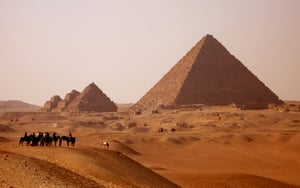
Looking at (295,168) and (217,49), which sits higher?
(217,49)

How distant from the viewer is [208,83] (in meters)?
75.3

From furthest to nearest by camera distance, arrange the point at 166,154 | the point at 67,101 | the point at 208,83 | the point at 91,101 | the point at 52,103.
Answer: the point at 52,103, the point at 67,101, the point at 208,83, the point at 91,101, the point at 166,154

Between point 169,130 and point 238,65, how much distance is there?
37885 millimetres

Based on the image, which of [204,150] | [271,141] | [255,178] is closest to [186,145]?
[204,150]

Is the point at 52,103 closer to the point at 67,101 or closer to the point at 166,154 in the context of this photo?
the point at 67,101

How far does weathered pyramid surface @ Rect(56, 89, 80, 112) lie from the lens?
76.1 meters

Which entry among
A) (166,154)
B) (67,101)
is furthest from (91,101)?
(166,154)

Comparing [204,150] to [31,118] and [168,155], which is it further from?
[31,118]

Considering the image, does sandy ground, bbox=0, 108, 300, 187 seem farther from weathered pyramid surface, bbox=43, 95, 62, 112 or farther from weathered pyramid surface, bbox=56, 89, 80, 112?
weathered pyramid surface, bbox=43, 95, 62, 112

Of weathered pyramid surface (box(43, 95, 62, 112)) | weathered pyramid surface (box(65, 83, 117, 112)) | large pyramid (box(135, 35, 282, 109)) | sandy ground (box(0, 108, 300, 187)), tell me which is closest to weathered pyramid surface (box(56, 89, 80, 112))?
weathered pyramid surface (box(65, 83, 117, 112))

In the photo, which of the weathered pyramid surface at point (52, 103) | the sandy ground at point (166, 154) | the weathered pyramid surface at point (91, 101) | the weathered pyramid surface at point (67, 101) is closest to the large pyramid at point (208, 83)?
the weathered pyramid surface at point (91, 101)

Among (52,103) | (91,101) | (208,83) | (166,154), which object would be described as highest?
(208,83)

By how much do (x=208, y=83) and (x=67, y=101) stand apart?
2144 cm

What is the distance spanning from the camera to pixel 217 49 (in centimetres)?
8044
